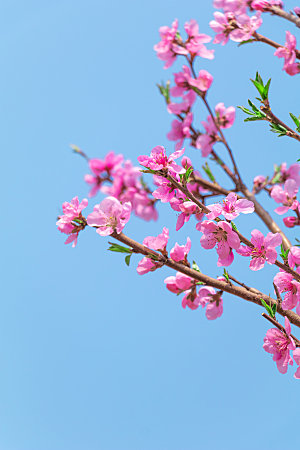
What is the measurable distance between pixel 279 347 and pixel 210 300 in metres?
0.45

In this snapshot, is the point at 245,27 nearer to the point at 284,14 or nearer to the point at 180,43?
the point at 284,14

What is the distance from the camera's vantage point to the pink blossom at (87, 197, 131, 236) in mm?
1853

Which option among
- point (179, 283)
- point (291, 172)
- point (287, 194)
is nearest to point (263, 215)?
point (287, 194)

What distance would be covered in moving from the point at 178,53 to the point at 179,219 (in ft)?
5.25

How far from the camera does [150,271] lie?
1.96 meters

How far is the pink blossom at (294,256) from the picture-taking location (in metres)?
1.92

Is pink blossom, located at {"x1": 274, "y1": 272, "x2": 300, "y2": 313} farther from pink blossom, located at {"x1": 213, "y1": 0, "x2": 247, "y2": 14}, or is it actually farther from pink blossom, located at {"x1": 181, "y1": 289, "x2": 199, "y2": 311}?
pink blossom, located at {"x1": 213, "y1": 0, "x2": 247, "y2": 14}

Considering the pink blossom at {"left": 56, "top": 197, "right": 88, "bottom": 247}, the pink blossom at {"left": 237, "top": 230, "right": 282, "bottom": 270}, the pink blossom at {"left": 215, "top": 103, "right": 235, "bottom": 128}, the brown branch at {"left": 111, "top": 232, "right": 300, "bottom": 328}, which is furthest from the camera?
the pink blossom at {"left": 215, "top": 103, "right": 235, "bottom": 128}

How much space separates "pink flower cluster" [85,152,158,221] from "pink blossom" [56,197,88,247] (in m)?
1.70

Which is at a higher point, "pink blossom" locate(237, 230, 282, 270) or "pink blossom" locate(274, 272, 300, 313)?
"pink blossom" locate(237, 230, 282, 270)

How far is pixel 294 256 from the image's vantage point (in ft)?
6.34

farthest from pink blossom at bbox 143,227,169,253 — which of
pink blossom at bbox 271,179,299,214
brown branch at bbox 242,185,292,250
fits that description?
brown branch at bbox 242,185,292,250

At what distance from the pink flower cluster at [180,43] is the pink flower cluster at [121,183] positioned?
118 cm

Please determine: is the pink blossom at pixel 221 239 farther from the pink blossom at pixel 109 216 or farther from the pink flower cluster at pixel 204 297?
the pink blossom at pixel 109 216
